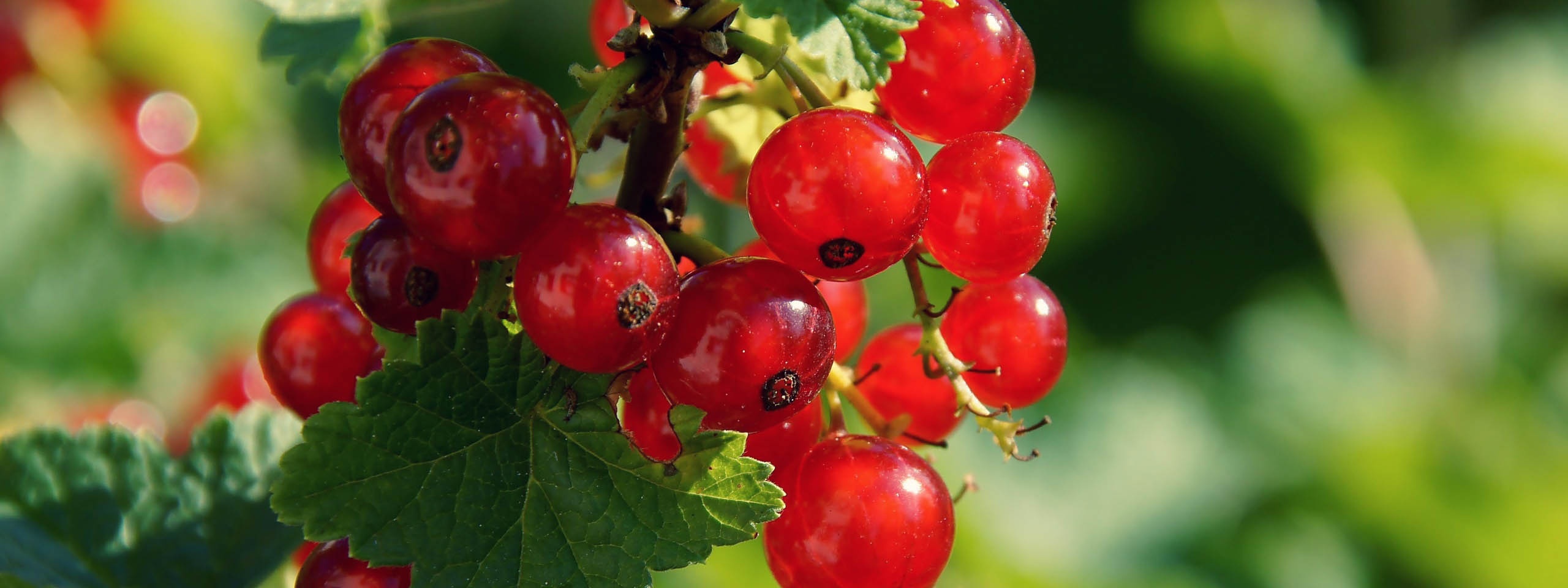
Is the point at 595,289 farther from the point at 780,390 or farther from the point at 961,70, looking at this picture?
the point at 961,70

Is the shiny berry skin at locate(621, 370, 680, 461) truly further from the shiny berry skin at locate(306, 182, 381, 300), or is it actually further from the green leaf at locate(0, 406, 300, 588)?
the green leaf at locate(0, 406, 300, 588)

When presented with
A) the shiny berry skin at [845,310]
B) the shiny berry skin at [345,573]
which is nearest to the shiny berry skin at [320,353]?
the shiny berry skin at [345,573]

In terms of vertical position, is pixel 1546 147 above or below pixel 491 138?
below

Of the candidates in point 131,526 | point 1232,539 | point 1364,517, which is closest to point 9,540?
point 131,526

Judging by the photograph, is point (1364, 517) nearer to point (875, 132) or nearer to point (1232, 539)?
point (1232, 539)

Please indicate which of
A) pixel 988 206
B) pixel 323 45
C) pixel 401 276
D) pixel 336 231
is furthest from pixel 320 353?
pixel 988 206

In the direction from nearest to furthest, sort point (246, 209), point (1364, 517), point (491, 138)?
point (491, 138), point (246, 209), point (1364, 517)

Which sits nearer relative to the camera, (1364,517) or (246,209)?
(246,209)
